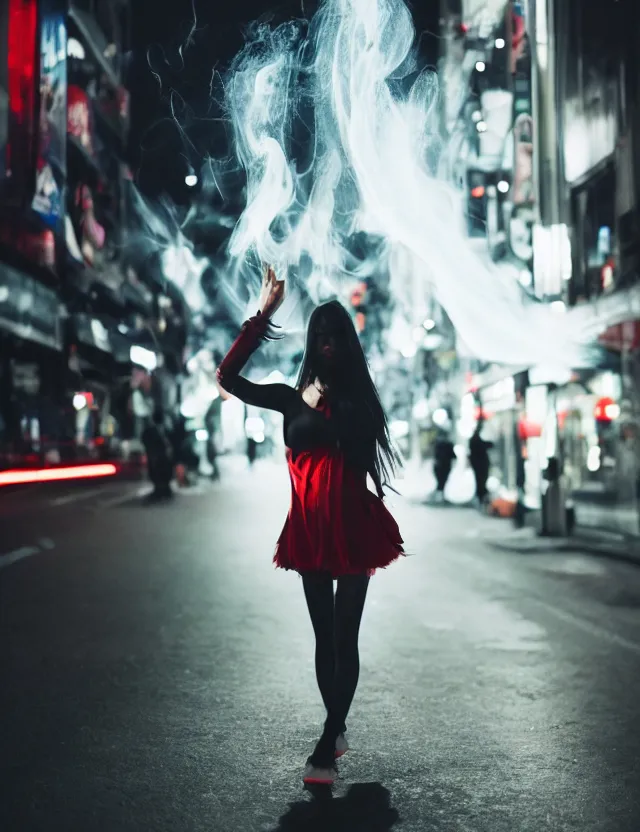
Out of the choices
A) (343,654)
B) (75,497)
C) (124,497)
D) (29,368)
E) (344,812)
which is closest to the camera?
(344,812)

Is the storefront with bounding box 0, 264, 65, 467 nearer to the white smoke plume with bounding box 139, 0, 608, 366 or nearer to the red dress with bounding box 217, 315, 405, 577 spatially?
the white smoke plume with bounding box 139, 0, 608, 366

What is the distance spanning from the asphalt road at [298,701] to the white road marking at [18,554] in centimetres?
56

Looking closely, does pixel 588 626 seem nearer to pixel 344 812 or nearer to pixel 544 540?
pixel 344 812

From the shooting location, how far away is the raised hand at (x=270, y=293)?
489 centimetres

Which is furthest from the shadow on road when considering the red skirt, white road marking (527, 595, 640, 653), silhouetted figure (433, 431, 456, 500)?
silhouetted figure (433, 431, 456, 500)

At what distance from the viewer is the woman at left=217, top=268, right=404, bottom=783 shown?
454 cm

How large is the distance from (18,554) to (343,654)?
10200mm

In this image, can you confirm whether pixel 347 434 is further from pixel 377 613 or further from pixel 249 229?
pixel 377 613

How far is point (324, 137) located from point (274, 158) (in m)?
3.90

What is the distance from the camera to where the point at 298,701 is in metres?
6.12

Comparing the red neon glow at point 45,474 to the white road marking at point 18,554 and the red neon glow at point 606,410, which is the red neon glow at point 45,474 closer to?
the white road marking at point 18,554

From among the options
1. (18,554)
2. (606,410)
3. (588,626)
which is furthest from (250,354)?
(606,410)

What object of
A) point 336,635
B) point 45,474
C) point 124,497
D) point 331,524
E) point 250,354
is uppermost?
point 250,354

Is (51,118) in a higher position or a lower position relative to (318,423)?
higher
